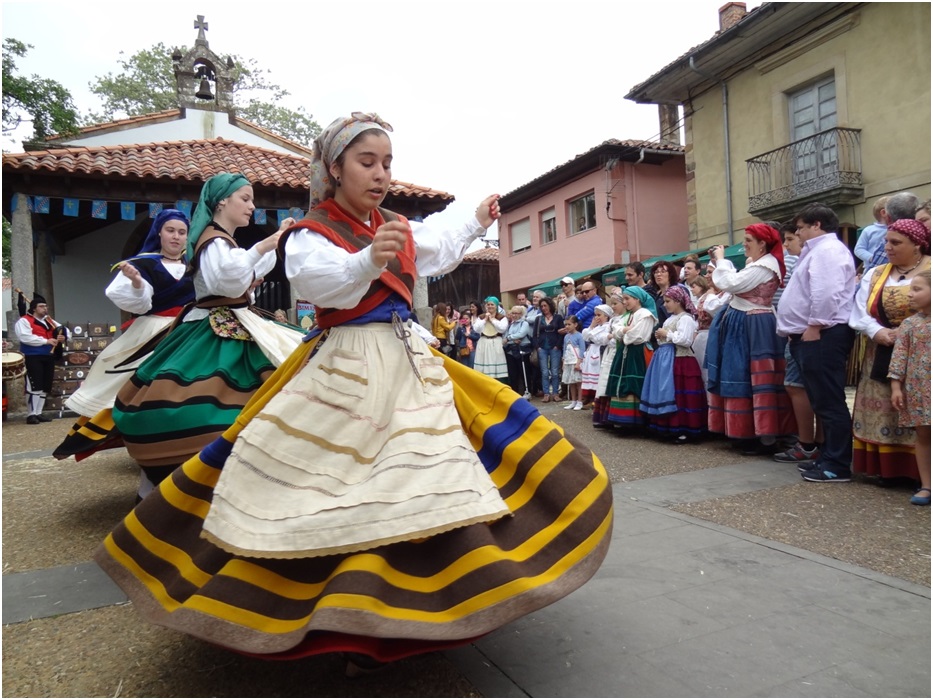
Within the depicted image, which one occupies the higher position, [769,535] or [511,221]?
[511,221]

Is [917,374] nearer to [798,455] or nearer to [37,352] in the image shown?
[798,455]

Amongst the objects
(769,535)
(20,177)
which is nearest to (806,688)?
(769,535)

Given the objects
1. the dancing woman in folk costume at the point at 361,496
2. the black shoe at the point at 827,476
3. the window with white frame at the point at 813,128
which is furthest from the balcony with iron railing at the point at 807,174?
the dancing woman in folk costume at the point at 361,496

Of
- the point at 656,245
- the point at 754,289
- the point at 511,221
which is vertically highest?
the point at 511,221

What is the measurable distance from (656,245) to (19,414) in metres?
16.1

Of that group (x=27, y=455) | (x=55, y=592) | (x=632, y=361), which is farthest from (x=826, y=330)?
(x=27, y=455)

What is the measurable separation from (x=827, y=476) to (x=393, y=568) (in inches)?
147

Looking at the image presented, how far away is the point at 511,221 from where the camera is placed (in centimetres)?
2434

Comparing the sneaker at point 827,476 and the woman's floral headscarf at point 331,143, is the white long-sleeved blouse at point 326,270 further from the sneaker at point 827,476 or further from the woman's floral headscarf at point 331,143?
the sneaker at point 827,476

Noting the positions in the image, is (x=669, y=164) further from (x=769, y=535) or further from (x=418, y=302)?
(x=769, y=535)

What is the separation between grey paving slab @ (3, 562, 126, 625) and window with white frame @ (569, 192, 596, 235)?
724 inches

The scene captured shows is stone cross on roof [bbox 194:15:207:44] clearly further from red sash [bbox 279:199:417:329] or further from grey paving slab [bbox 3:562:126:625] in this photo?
red sash [bbox 279:199:417:329]

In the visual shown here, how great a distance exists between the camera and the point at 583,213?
20.7m

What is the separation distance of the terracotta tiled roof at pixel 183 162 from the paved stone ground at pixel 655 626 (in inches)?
345
